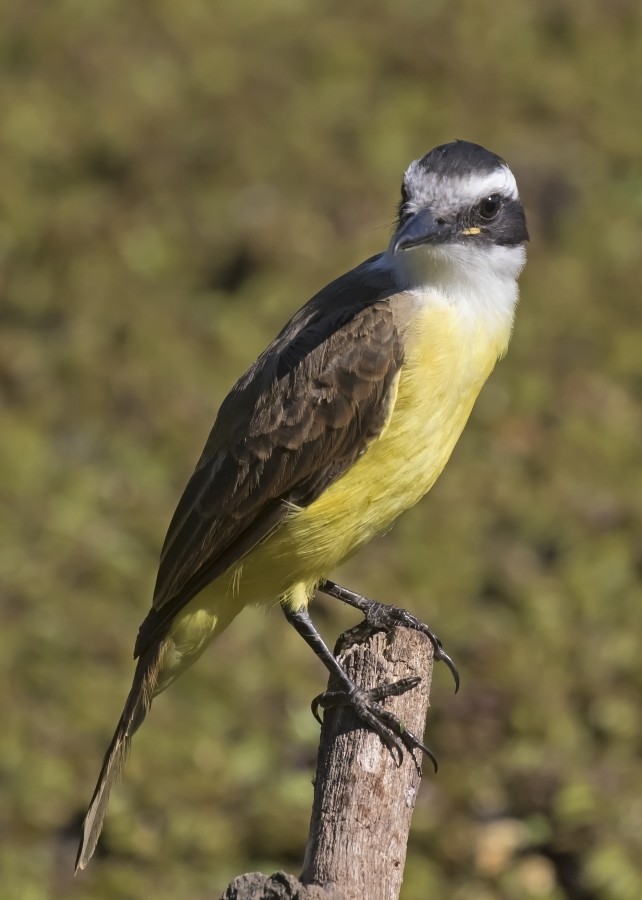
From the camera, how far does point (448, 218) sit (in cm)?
529

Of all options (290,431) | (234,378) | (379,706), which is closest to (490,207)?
(290,431)

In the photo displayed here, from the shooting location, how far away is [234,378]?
31.3 ft

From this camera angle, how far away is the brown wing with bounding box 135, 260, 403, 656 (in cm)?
525

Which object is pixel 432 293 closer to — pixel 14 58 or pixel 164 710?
pixel 164 710

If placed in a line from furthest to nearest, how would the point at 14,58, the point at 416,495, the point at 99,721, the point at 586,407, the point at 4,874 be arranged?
1. the point at 14,58
2. the point at 586,407
3. the point at 99,721
4. the point at 4,874
5. the point at 416,495

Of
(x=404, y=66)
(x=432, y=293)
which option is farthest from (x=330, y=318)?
(x=404, y=66)

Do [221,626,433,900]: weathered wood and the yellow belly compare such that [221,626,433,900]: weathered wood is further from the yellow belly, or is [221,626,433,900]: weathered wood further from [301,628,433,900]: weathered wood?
the yellow belly

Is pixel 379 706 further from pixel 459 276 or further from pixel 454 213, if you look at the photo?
pixel 454 213

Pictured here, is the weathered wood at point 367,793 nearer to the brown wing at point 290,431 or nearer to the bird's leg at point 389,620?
the bird's leg at point 389,620

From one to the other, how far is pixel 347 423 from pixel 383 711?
0.98m

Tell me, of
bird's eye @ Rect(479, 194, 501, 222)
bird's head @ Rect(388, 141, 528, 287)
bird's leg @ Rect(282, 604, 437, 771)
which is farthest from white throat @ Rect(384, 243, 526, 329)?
bird's leg @ Rect(282, 604, 437, 771)

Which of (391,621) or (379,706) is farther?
(391,621)

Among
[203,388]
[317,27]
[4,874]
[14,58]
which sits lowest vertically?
[4,874]

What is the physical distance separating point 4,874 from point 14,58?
7.66 metres
